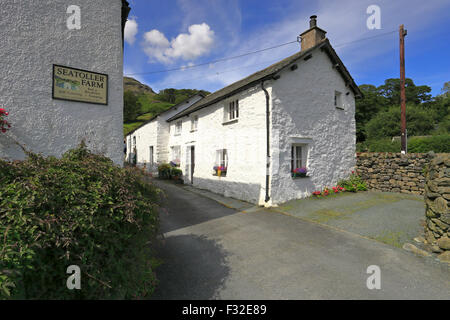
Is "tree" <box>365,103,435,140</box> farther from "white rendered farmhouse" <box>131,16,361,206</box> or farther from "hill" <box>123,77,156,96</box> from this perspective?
"hill" <box>123,77,156,96</box>

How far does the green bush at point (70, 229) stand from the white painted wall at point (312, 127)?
6413 millimetres

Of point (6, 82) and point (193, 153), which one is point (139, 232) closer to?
point (6, 82)

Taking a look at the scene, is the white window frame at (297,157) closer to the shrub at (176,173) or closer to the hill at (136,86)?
the shrub at (176,173)

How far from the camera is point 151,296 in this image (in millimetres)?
3117

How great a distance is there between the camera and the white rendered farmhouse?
855 cm

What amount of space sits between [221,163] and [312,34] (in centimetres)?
767

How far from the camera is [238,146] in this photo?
985 centimetres

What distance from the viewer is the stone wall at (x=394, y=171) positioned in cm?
941

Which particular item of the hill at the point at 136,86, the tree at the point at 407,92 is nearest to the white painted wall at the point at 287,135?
the tree at the point at 407,92

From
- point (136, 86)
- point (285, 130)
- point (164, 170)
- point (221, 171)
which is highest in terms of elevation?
point (136, 86)

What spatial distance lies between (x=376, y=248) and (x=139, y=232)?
482 centimetres

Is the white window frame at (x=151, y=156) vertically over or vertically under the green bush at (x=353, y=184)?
over
